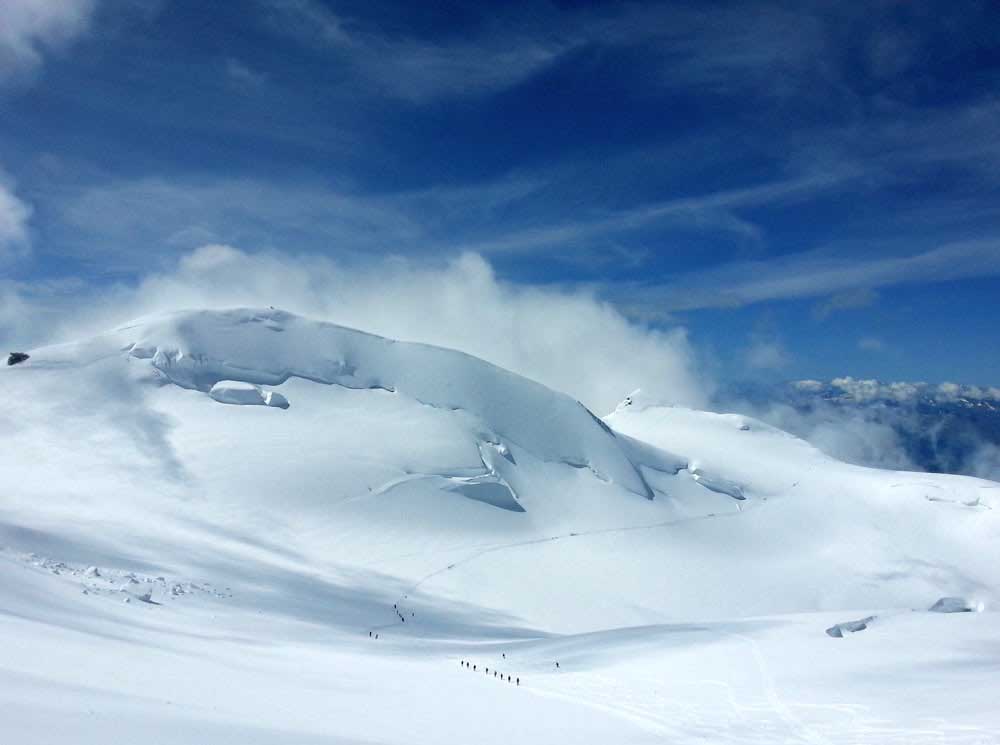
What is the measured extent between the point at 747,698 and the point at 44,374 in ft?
280

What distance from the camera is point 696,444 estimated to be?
126312 millimetres

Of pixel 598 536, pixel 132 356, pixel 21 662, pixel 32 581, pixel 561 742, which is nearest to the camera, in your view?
pixel 21 662

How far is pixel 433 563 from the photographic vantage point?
224ft

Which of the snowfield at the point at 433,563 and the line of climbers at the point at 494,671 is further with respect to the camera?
the line of climbers at the point at 494,671

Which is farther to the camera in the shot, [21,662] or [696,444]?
[696,444]

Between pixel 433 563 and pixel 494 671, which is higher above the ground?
pixel 433 563

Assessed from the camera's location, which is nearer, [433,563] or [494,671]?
[494,671]

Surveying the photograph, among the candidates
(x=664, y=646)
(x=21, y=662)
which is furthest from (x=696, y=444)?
(x=21, y=662)

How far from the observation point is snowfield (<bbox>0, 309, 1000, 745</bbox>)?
23.8 meters

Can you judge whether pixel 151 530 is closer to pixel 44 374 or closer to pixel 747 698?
pixel 44 374

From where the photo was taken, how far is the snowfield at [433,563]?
23.8 meters

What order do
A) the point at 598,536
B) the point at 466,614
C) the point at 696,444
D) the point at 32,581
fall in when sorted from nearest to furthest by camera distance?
Result: the point at 32,581 → the point at 466,614 → the point at 598,536 → the point at 696,444

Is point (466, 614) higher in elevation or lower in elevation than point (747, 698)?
higher

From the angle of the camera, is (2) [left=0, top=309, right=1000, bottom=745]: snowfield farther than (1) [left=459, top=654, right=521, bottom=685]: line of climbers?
No
